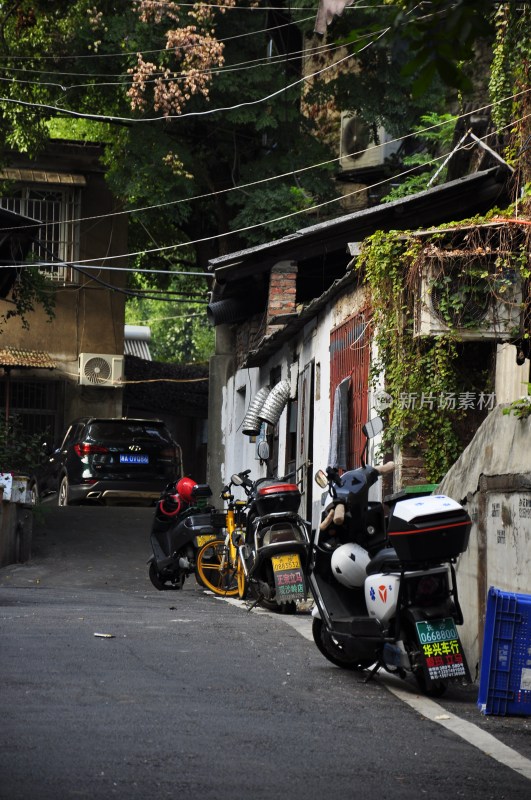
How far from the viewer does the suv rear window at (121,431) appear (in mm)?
22906

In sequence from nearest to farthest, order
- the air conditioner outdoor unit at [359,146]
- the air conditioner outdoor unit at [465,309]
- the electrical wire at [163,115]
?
the air conditioner outdoor unit at [465,309]
the electrical wire at [163,115]
the air conditioner outdoor unit at [359,146]

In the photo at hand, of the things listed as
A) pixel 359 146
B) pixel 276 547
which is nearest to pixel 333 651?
pixel 276 547

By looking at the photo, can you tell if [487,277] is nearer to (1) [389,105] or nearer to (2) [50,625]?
(2) [50,625]

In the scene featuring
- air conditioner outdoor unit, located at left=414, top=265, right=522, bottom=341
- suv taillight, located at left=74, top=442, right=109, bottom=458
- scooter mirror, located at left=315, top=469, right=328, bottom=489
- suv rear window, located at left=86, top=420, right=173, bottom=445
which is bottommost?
scooter mirror, located at left=315, top=469, right=328, bottom=489

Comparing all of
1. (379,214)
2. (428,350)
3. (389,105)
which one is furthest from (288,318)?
(389,105)

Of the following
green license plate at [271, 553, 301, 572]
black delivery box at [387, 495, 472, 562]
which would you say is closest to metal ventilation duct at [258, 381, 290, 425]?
green license plate at [271, 553, 301, 572]

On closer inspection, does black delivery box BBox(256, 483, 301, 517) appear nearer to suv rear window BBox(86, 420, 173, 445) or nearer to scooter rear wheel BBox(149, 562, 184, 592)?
scooter rear wheel BBox(149, 562, 184, 592)

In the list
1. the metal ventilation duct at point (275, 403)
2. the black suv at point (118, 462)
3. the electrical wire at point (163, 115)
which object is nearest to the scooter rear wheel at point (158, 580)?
the metal ventilation duct at point (275, 403)

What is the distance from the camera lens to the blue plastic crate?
280 inches

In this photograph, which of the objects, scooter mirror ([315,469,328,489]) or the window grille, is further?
the window grille

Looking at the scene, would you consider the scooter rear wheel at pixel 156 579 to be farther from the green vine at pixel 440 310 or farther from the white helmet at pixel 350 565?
the white helmet at pixel 350 565

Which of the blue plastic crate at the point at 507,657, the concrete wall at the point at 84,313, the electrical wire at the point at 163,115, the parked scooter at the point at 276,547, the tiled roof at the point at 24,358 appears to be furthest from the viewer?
the concrete wall at the point at 84,313

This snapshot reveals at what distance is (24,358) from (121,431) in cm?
626

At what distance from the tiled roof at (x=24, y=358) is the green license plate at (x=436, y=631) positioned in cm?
2123
